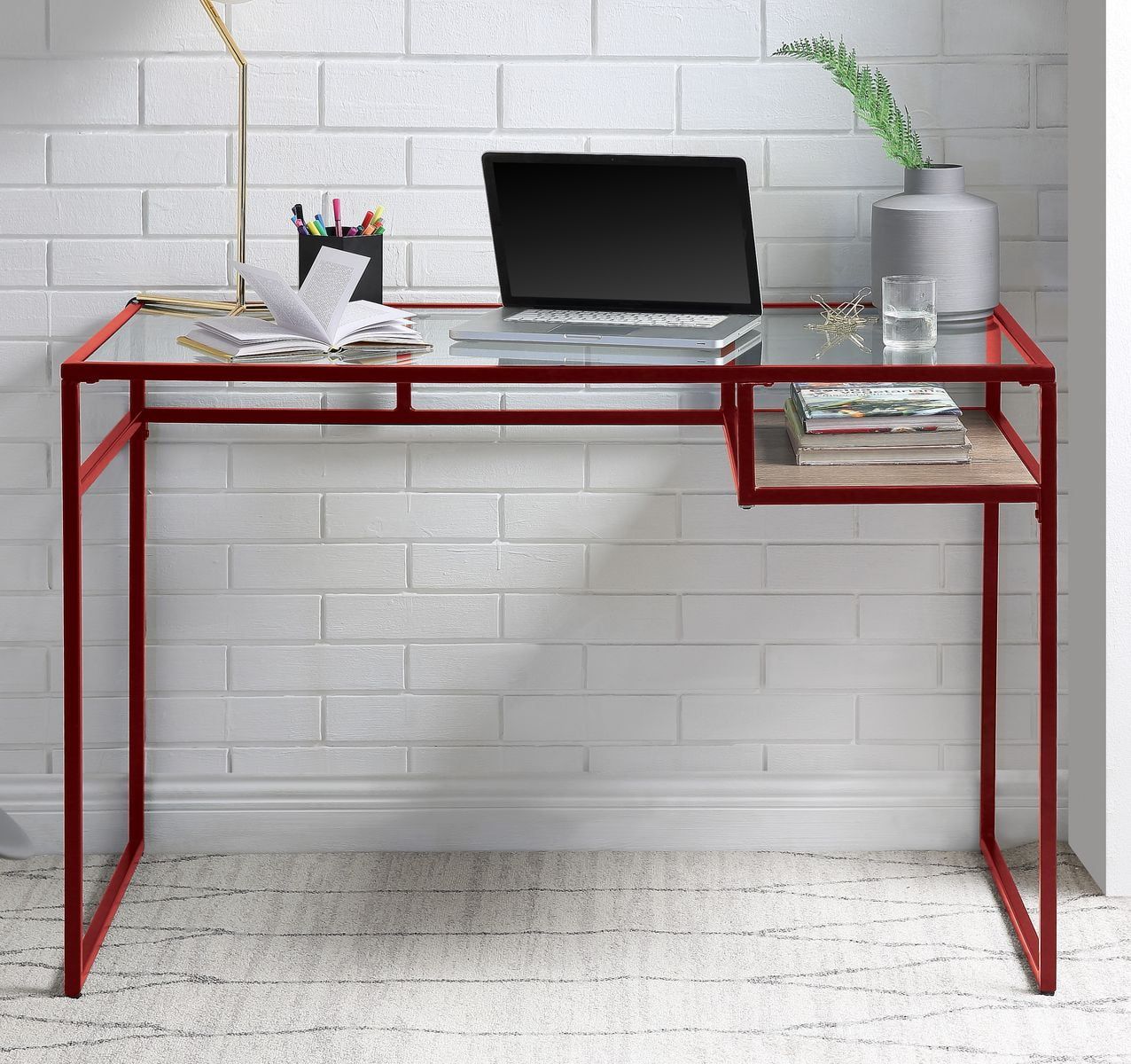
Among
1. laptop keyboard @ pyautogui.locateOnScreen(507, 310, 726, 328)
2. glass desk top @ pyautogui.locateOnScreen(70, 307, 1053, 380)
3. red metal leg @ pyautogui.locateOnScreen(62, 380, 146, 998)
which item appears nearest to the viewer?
glass desk top @ pyautogui.locateOnScreen(70, 307, 1053, 380)

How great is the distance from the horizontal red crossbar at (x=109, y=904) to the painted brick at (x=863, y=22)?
1659 mm

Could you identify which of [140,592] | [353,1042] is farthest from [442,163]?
[353,1042]

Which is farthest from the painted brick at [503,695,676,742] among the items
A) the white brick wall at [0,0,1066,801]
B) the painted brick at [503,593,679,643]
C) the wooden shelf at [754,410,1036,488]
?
the wooden shelf at [754,410,1036,488]

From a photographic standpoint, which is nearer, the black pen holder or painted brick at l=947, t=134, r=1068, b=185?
the black pen holder

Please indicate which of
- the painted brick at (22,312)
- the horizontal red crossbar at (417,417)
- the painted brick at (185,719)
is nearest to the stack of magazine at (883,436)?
the horizontal red crossbar at (417,417)

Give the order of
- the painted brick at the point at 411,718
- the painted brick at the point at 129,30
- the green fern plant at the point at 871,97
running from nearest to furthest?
the green fern plant at the point at 871,97, the painted brick at the point at 129,30, the painted brick at the point at 411,718

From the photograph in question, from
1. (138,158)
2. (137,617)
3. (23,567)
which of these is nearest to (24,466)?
(23,567)

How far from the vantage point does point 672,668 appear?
2.48 m

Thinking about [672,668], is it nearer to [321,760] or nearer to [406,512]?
[406,512]

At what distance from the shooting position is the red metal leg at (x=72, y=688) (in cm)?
191

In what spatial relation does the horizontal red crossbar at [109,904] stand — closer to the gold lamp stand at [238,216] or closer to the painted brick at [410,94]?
the gold lamp stand at [238,216]

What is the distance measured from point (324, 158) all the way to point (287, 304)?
47 cm

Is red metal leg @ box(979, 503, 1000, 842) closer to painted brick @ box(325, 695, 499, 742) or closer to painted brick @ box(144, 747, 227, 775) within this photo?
painted brick @ box(325, 695, 499, 742)

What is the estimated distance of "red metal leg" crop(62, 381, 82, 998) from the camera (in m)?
1.91
